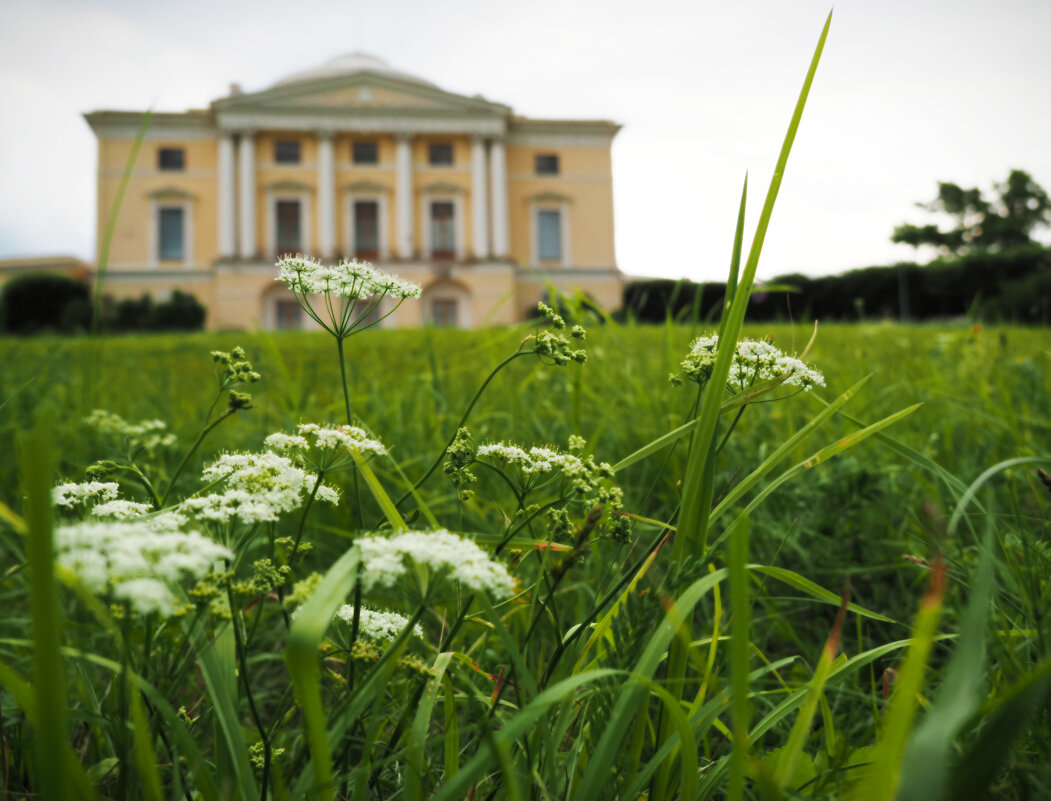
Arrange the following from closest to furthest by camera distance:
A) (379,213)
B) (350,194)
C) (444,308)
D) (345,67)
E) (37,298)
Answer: (37,298), (350,194), (379,213), (444,308), (345,67)

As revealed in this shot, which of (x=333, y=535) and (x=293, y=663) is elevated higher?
(x=293, y=663)

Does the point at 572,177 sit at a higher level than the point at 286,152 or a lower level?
lower

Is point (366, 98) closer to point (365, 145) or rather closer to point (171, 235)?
point (365, 145)

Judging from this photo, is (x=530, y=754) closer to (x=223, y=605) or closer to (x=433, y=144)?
(x=223, y=605)

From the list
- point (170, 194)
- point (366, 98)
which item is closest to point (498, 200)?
point (366, 98)

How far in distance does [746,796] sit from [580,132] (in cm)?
2765

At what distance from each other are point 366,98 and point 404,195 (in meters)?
3.70

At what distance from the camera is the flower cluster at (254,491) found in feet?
1.66

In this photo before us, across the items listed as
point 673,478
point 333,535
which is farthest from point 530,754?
point 333,535

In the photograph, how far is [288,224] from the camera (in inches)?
990

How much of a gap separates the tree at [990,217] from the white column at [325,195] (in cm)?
2497

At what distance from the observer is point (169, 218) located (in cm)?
2447

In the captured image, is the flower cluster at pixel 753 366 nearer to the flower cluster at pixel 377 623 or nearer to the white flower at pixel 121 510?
the flower cluster at pixel 377 623

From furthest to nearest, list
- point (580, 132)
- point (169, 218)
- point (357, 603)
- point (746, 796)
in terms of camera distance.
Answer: point (580, 132)
point (169, 218)
point (746, 796)
point (357, 603)
